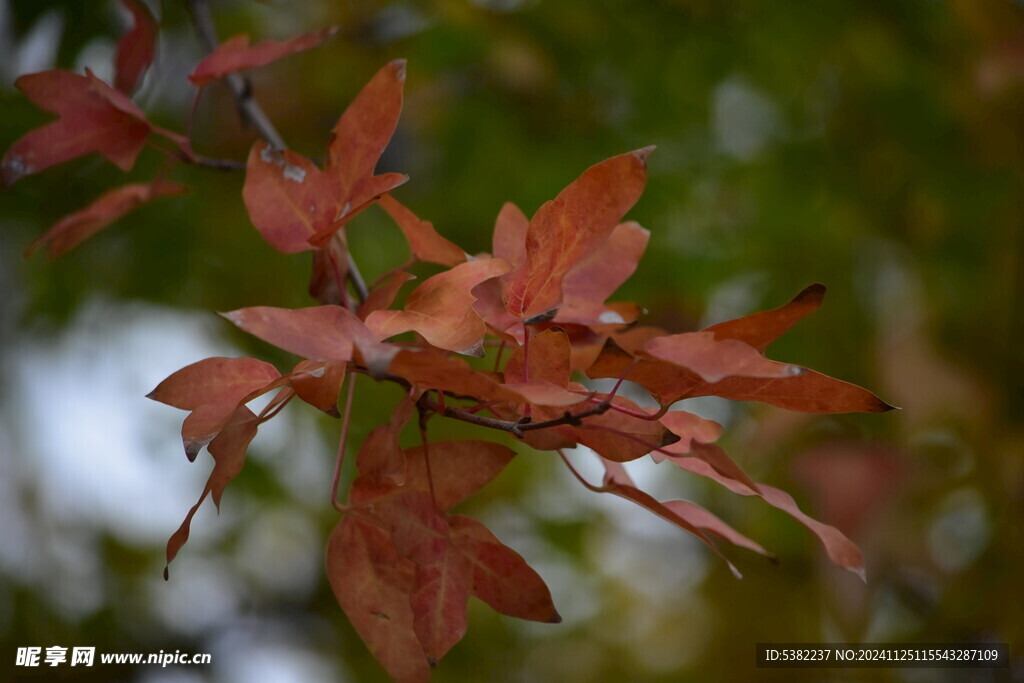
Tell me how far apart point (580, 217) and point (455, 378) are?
10 cm

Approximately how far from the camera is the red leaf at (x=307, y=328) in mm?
330

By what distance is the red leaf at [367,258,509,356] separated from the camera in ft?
1.22

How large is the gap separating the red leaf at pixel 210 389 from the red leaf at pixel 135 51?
0.39 metres

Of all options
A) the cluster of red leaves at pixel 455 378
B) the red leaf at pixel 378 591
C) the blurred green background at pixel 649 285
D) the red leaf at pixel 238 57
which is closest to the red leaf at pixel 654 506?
the cluster of red leaves at pixel 455 378

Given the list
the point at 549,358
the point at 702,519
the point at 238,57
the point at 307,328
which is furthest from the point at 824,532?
the point at 238,57

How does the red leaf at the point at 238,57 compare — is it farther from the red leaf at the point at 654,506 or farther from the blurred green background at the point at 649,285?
the blurred green background at the point at 649,285

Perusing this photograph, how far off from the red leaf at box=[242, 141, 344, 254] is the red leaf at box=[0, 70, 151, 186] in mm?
167

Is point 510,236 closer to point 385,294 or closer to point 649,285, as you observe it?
point 385,294

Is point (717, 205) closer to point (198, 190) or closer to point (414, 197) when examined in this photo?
point (414, 197)

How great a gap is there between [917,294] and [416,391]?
1.05m

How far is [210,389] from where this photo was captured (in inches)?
16.1

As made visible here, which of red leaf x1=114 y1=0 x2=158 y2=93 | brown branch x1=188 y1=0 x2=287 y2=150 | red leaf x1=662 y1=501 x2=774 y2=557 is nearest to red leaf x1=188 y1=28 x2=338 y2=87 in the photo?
brown branch x1=188 y1=0 x2=287 y2=150

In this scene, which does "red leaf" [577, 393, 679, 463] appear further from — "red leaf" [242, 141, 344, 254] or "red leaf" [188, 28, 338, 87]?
"red leaf" [188, 28, 338, 87]

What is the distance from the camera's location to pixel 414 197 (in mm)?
1157
